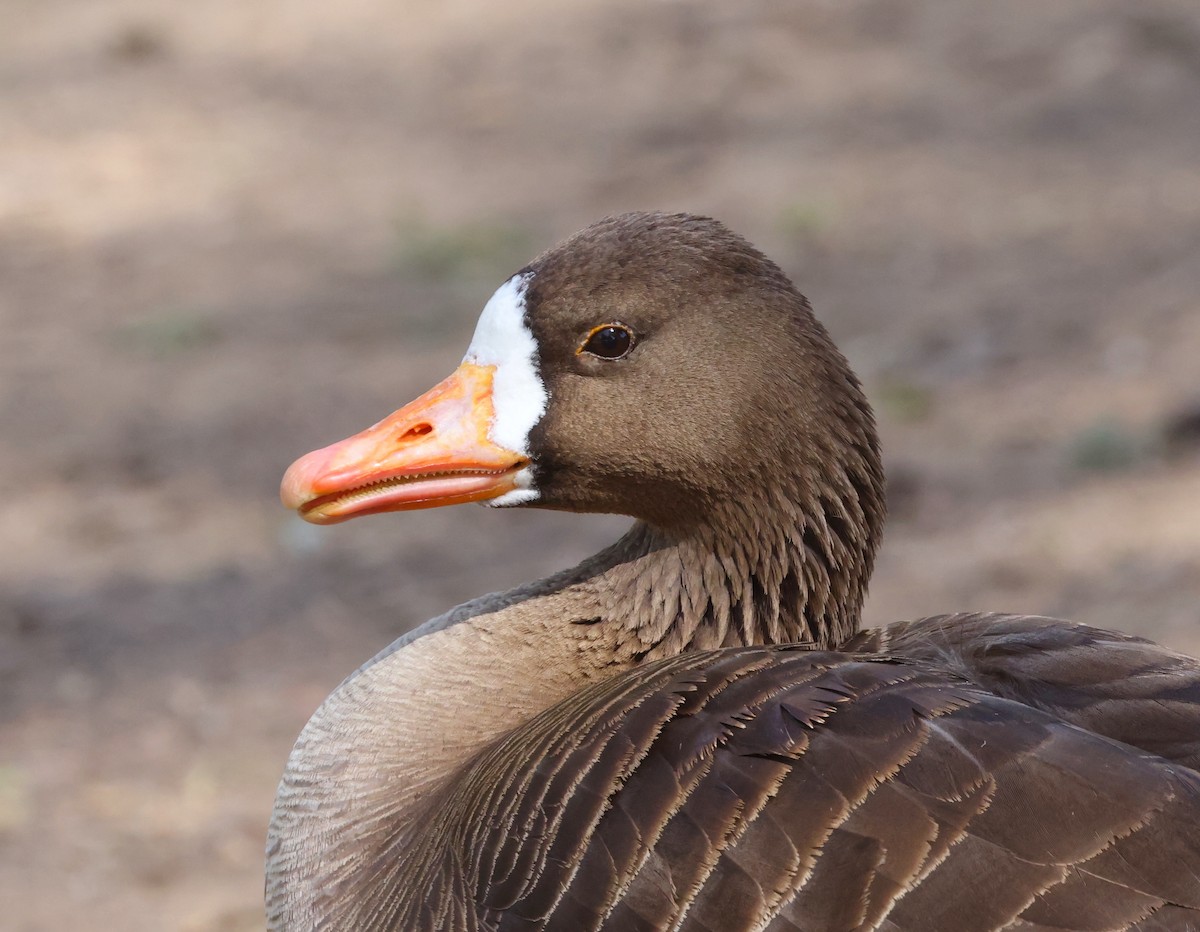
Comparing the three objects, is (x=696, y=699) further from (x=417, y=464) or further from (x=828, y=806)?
(x=417, y=464)

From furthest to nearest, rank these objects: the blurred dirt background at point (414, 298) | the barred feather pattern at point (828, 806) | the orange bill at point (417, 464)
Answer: the blurred dirt background at point (414, 298), the orange bill at point (417, 464), the barred feather pattern at point (828, 806)

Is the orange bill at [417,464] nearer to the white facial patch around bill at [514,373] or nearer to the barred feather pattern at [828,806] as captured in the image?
the white facial patch around bill at [514,373]

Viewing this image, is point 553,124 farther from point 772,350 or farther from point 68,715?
point 772,350

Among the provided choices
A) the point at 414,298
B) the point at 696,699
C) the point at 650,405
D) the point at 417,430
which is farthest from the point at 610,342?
the point at 414,298

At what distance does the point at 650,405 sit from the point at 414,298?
16.0 ft

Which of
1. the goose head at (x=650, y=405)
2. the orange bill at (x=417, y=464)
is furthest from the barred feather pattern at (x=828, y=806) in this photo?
the orange bill at (x=417, y=464)

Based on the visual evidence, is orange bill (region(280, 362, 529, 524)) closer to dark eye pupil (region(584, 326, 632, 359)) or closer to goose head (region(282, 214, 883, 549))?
goose head (region(282, 214, 883, 549))

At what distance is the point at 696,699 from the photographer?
2574 millimetres

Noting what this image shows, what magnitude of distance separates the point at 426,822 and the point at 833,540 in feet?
2.98

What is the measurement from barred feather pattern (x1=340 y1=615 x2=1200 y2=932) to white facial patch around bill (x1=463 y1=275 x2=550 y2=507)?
0.53m

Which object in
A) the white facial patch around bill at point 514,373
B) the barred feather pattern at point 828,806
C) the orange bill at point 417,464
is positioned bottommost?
the barred feather pattern at point 828,806

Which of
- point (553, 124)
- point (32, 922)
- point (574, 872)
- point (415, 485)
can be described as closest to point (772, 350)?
point (415, 485)

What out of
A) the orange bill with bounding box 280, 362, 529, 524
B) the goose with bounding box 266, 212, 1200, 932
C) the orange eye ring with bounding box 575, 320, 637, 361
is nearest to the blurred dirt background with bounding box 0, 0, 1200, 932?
the goose with bounding box 266, 212, 1200, 932

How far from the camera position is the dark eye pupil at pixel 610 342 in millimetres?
2959
